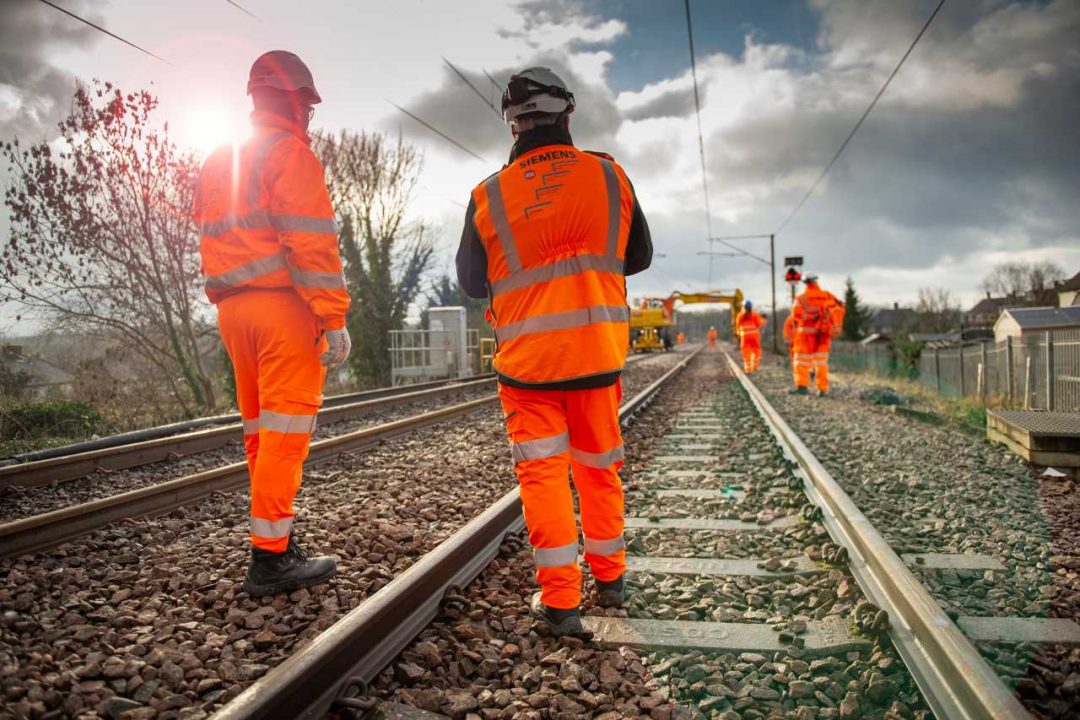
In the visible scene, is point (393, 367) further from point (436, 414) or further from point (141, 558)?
point (141, 558)

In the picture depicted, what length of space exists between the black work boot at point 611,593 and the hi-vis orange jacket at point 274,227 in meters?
1.55

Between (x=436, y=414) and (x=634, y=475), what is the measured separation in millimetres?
3812

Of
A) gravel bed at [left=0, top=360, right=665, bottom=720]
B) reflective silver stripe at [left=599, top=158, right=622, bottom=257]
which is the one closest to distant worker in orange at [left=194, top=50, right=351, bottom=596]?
gravel bed at [left=0, top=360, right=665, bottom=720]

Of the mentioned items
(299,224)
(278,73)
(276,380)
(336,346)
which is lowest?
(276,380)

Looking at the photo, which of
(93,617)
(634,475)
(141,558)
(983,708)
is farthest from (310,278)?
(634,475)

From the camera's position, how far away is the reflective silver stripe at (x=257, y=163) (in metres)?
2.72

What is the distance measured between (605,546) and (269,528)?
140 centimetres

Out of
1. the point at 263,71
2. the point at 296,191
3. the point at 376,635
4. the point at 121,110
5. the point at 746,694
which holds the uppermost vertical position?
the point at 121,110

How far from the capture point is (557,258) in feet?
8.11

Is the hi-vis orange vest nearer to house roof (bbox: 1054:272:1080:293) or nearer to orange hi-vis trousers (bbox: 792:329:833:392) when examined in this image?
orange hi-vis trousers (bbox: 792:329:833:392)

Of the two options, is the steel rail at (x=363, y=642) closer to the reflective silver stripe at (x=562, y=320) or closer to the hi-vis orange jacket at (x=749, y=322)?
the reflective silver stripe at (x=562, y=320)

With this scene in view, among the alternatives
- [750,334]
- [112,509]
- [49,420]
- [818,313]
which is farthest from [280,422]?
[750,334]

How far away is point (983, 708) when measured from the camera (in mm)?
1635

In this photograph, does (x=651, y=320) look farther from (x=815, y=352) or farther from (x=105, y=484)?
(x=105, y=484)
